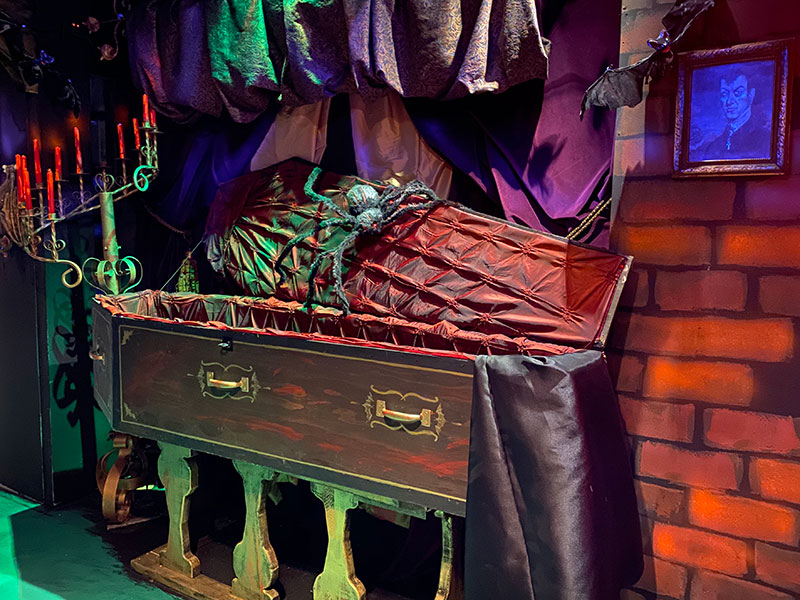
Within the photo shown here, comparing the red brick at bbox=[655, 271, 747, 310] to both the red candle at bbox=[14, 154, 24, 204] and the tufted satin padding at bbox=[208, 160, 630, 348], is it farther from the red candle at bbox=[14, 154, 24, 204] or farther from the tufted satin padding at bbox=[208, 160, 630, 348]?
the red candle at bbox=[14, 154, 24, 204]

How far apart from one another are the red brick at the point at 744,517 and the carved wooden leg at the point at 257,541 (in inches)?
49.1

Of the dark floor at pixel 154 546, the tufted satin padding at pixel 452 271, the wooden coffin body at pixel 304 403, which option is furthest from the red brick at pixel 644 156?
the dark floor at pixel 154 546

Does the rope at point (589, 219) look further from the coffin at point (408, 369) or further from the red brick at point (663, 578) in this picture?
the red brick at point (663, 578)

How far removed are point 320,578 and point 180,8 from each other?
225cm

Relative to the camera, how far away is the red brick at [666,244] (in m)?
1.57

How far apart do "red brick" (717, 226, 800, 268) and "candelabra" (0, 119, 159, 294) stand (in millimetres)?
2195

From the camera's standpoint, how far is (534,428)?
1316mm

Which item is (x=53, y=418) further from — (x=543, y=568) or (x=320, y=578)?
(x=543, y=568)

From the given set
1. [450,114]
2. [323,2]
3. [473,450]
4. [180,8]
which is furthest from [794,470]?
[180,8]

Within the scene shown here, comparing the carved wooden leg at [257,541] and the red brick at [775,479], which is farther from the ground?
the red brick at [775,479]

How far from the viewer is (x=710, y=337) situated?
1573 millimetres

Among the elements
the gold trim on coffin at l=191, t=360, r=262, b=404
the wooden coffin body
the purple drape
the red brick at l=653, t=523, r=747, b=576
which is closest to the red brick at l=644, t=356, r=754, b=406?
the red brick at l=653, t=523, r=747, b=576

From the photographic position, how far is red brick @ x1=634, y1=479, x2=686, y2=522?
164 centimetres

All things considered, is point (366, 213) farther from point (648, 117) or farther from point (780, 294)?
point (780, 294)
